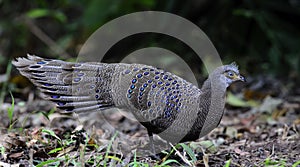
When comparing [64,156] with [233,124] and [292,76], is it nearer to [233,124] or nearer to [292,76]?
[233,124]

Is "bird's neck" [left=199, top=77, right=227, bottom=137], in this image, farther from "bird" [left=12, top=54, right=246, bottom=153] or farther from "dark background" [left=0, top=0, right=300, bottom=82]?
"dark background" [left=0, top=0, right=300, bottom=82]

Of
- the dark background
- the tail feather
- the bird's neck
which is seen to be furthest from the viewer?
the dark background

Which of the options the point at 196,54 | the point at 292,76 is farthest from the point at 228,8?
the point at 292,76

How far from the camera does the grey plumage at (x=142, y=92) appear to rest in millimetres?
3441

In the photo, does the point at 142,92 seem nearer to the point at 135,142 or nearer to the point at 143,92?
→ the point at 143,92

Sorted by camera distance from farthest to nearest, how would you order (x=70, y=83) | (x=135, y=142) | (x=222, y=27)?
(x=222, y=27) → (x=135, y=142) → (x=70, y=83)

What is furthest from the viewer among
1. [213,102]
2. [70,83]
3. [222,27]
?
[222,27]

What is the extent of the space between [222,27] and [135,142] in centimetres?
342

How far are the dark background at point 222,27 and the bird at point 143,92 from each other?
278 centimetres

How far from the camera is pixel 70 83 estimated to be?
145 inches

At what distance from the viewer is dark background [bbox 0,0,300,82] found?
6504 millimetres

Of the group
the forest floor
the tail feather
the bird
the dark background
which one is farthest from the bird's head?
the dark background

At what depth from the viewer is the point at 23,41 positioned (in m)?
8.55

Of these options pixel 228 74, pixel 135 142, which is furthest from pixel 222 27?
pixel 228 74
